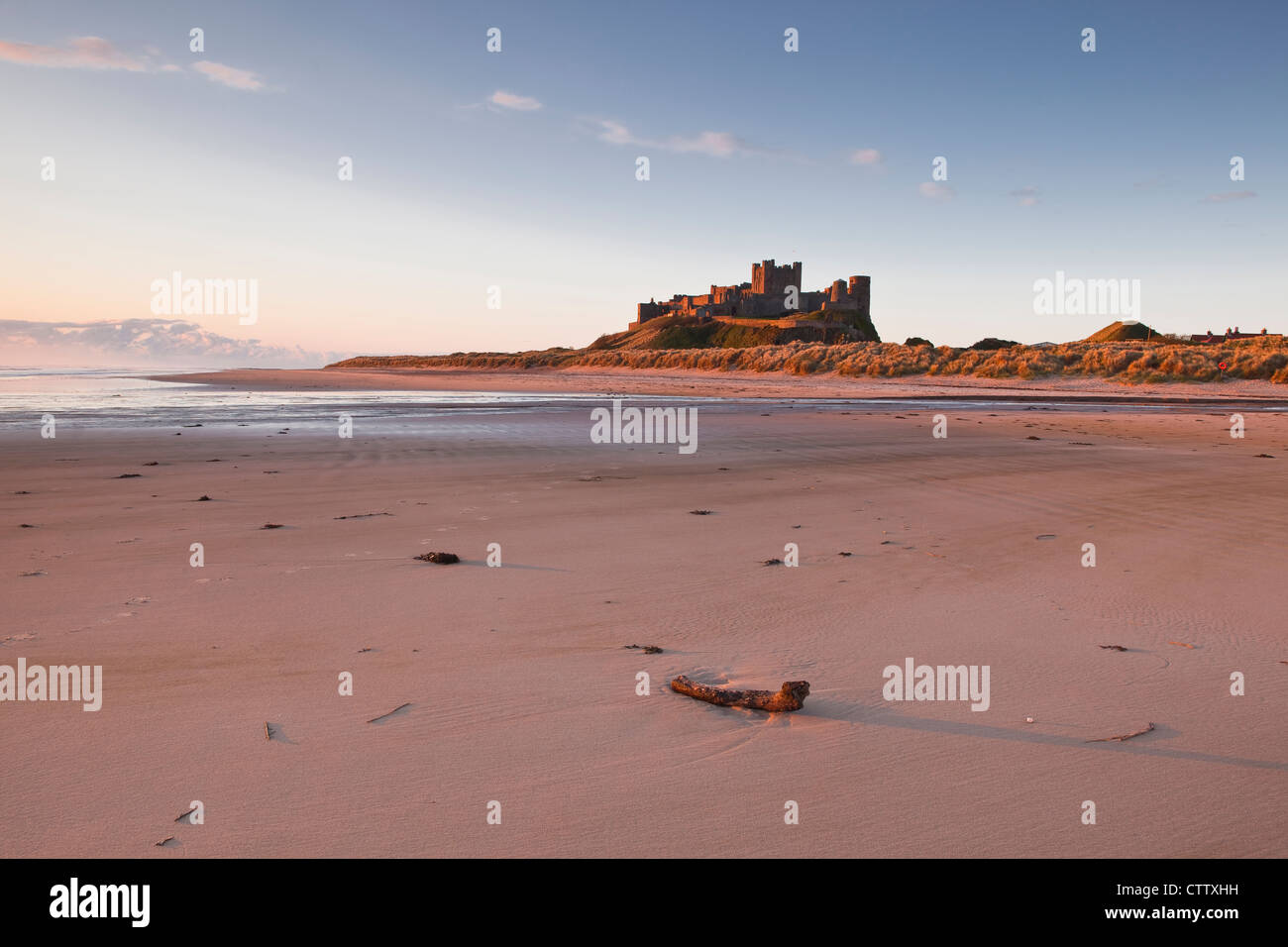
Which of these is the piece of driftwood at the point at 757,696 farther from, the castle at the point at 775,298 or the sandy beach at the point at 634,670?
the castle at the point at 775,298

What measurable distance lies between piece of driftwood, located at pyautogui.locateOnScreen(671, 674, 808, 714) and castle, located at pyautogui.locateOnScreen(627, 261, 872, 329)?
460 feet

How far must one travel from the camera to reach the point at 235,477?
8.41 metres

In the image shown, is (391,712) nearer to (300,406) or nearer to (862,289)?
(300,406)

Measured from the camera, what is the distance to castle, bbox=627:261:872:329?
14300 cm

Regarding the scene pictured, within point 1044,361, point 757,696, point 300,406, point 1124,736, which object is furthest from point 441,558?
point 1044,361

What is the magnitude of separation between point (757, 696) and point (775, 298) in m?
150

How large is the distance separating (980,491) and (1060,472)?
80.2 inches

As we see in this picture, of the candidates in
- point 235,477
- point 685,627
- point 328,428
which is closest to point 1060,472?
point 685,627

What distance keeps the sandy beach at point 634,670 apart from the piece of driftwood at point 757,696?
6 centimetres

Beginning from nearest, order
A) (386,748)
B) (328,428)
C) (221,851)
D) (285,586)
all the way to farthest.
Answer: (221,851) → (386,748) → (285,586) → (328,428)

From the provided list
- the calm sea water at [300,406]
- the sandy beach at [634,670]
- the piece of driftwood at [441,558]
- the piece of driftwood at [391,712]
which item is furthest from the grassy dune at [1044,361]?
the piece of driftwood at [391,712]

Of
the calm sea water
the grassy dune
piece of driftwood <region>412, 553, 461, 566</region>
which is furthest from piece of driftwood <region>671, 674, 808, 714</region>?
the grassy dune

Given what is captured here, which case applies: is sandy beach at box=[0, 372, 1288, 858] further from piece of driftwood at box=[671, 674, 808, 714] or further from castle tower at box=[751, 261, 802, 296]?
castle tower at box=[751, 261, 802, 296]

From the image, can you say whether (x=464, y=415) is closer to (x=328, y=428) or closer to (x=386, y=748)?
(x=328, y=428)
